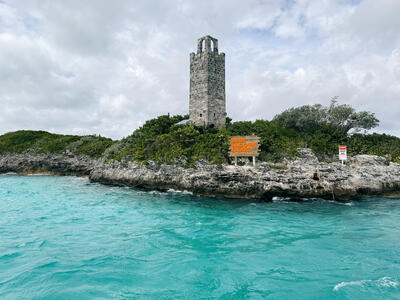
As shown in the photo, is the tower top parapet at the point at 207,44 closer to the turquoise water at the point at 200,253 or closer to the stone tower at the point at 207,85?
the stone tower at the point at 207,85

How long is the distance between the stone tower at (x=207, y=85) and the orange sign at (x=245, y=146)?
21.6 feet

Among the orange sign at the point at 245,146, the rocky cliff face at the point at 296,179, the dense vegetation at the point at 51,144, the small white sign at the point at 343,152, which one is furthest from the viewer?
the dense vegetation at the point at 51,144

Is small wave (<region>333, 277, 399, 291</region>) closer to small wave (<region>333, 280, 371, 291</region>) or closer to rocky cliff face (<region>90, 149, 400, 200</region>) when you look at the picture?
small wave (<region>333, 280, 371, 291</region>)

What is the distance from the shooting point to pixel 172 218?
10.9 metres

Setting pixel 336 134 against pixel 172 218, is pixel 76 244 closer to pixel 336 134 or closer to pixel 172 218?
pixel 172 218

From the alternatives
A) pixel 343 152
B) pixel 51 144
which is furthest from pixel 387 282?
pixel 51 144

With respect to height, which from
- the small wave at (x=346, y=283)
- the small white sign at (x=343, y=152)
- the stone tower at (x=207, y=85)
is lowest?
the small wave at (x=346, y=283)

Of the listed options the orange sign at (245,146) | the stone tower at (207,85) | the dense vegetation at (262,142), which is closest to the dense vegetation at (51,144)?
the dense vegetation at (262,142)

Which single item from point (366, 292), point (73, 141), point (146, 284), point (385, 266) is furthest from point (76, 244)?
point (73, 141)

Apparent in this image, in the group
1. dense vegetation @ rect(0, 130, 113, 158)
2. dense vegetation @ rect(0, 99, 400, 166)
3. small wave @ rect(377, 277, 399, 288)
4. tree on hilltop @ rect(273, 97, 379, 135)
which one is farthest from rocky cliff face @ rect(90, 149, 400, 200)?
dense vegetation @ rect(0, 130, 113, 158)

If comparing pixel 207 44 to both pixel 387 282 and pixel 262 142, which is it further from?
pixel 387 282

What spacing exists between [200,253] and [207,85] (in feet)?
63.8

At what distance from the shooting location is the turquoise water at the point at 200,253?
505 cm

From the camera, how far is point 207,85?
2347cm
